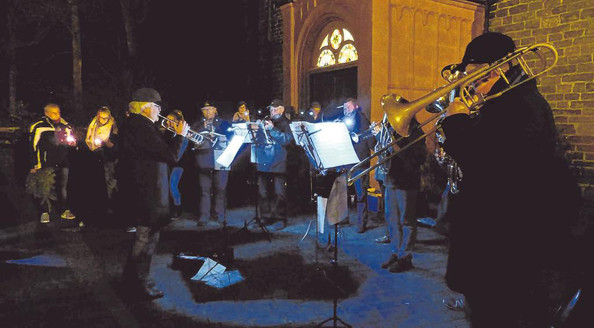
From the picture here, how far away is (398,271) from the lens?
5.66 m

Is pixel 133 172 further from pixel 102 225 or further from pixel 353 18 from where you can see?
pixel 353 18

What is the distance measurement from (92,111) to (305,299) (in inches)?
701

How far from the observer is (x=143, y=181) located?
4859 mm

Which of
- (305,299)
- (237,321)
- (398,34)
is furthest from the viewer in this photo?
(398,34)

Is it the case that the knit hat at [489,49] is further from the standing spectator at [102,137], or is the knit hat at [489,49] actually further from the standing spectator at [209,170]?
the standing spectator at [102,137]

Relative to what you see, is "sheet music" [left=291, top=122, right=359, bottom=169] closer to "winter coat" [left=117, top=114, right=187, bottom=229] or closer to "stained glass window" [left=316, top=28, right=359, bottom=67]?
"winter coat" [left=117, top=114, right=187, bottom=229]

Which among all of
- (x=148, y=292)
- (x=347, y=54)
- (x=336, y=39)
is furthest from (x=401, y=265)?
(x=336, y=39)

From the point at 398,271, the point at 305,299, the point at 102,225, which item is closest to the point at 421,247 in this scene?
the point at 398,271

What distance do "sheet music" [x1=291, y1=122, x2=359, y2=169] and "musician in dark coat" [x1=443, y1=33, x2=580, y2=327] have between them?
9.36ft

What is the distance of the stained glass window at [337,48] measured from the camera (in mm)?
10383

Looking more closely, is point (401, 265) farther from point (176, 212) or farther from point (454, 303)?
point (176, 212)

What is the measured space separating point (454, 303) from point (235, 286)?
2.57 m

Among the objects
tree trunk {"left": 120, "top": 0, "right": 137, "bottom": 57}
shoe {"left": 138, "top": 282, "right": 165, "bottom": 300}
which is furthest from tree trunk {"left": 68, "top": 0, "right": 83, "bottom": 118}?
shoe {"left": 138, "top": 282, "right": 165, "bottom": 300}

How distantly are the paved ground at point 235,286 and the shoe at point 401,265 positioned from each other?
10 centimetres
